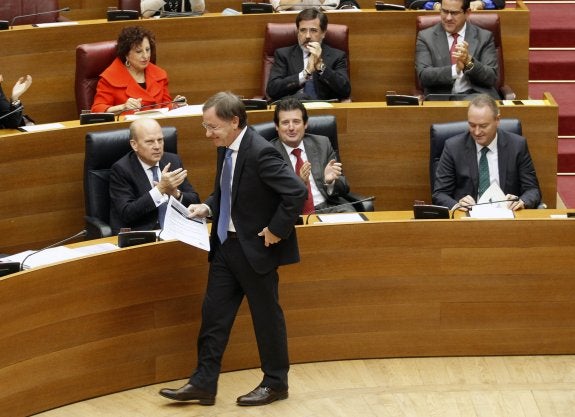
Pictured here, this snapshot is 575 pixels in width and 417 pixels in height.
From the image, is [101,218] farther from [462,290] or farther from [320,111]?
[462,290]

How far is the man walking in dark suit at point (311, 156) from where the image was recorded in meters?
3.97

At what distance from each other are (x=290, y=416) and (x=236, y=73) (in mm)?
1953

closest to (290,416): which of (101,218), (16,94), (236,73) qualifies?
(101,218)

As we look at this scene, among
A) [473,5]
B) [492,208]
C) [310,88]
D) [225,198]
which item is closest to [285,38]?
[310,88]

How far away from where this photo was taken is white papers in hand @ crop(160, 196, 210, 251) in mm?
3260

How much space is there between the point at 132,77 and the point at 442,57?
3.83ft

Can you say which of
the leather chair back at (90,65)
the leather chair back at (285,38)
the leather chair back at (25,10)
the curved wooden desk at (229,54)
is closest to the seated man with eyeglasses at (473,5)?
the curved wooden desk at (229,54)

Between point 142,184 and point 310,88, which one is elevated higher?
point 310,88

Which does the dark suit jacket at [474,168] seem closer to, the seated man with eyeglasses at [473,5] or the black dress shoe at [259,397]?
the black dress shoe at [259,397]

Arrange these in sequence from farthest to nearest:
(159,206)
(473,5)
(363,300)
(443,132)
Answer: (473,5)
(443,132)
(159,206)
(363,300)

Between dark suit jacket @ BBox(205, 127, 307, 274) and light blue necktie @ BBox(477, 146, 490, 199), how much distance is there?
3.26ft

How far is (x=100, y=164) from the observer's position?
393 centimetres

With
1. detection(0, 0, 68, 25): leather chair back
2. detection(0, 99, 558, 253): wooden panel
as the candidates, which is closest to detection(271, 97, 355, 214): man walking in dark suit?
detection(0, 99, 558, 253): wooden panel

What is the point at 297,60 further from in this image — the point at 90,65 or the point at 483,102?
the point at 483,102
